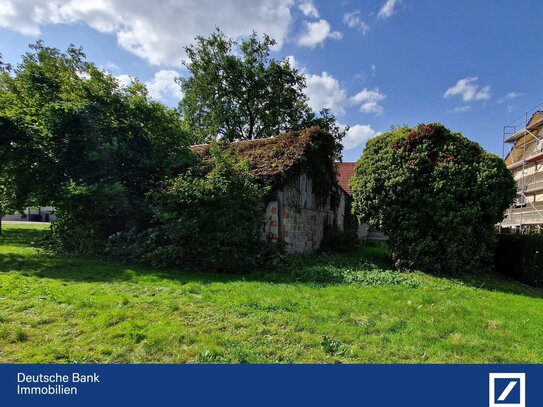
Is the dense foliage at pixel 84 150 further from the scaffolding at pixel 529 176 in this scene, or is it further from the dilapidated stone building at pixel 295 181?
the scaffolding at pixel 529 176

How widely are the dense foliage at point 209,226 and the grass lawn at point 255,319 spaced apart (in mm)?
917

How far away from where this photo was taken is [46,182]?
11.4 metres

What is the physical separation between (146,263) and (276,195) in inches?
193

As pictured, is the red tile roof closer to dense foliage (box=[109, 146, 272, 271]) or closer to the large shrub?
the large shrub

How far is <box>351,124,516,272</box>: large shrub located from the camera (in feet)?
31.7

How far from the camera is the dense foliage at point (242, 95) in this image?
2523 cm

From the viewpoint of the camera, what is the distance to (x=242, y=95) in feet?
85.0

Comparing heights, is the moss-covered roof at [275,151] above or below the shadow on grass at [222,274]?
above

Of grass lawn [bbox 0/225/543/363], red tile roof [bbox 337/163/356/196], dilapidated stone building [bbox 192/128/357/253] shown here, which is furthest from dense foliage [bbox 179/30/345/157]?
grass lawn [bbox 0/225/543/363]

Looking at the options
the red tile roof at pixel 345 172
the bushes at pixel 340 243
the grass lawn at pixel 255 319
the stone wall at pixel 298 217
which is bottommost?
the grass lawn at pixel 255 319

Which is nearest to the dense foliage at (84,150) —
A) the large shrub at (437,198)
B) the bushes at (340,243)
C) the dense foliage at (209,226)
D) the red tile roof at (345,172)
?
the dense foliage at (209,226)
